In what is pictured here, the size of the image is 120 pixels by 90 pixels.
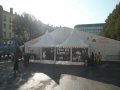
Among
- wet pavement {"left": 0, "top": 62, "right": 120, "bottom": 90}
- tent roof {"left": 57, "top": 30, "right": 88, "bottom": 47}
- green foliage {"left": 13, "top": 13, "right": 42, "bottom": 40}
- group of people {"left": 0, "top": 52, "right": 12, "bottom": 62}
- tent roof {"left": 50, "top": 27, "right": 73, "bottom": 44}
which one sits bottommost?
wet pavement {"left": 0, "top": 62, "right": 120, "bottom": 90}

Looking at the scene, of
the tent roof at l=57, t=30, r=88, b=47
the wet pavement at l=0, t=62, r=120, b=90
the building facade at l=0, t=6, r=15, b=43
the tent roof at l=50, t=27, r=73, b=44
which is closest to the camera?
the wet pavement at l=0, t=62, r=120, b=90

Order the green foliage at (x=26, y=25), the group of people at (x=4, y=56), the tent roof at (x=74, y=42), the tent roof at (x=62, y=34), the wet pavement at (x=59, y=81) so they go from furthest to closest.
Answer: the green foliage at (x=26, y=25)
the group of people at (x=4, y=56)
the tent roof at (x=62, y=34)
the tent roof at (x=74, y=42)
the wet pavement at (x=59, y=81)

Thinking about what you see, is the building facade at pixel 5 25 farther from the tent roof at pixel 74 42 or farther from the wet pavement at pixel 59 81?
the wet pavement at pixel 59 81

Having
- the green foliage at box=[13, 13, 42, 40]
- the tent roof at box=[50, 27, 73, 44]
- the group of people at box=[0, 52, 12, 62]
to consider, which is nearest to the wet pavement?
the tent roof at box=[50, 27, 73, 44]

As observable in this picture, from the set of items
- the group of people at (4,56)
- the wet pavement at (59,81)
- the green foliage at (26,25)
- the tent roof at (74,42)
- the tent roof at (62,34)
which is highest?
the green foliage at (26,25)

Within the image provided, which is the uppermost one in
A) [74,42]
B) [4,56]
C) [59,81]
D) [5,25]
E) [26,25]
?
[5,25]

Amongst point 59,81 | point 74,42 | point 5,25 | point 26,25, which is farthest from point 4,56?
point 5,25

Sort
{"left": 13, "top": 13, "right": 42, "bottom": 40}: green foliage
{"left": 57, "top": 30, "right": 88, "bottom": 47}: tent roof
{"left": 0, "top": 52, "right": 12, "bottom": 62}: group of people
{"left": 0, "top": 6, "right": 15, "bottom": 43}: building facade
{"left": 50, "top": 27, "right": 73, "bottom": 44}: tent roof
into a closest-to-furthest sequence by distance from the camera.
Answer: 1. {"left": 57, "top": 30, "right": 88, "bottom": 47}: tent roof
2. {"left": 50, "top": 27, "right": 73, "bottom": 44}: tent roof
3. {"left": 0, "top": 52, "right": 12, "bottom": 62}: group of people
4. {"left": 13, "top": 13, "right": 42, "bottom": 40}: green foliage
5. {"left": 0, "top": 6, "right": 15, "bottom": 43}: building facade

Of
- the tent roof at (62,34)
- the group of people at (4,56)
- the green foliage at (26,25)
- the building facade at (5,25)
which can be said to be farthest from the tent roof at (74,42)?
the building facade at (5,25)

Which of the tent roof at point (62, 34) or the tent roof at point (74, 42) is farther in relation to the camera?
the tent roof at point (62, 34)

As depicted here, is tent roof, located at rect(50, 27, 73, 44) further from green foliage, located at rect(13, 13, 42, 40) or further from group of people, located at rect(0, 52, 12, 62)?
green foliage, located at rect(13, 13, 42, 40)

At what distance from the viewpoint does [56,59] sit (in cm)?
3416

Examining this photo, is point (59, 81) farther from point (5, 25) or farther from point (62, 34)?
point (5, 25)

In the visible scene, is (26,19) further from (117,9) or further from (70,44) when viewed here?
(70,44)
